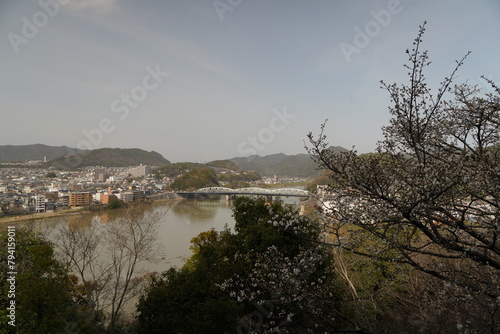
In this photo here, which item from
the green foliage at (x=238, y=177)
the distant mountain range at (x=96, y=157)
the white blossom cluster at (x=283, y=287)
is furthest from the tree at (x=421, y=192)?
the distant mountain range at (x=96, y=157)

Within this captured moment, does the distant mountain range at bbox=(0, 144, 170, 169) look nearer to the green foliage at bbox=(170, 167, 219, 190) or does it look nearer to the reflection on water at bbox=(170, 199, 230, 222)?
the green foliage at bbox=(170, 167, 219, 190)

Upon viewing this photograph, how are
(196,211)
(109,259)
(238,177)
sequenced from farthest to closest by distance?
(238,177), (196,211), (109,259)

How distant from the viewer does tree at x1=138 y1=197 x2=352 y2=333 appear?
2.82m

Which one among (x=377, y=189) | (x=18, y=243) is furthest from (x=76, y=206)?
(x=377, y=189)

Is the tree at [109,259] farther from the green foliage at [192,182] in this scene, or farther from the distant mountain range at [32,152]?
the distant mountain range at [32,152]

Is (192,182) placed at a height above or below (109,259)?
above

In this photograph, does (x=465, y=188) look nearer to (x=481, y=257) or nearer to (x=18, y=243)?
(x=481, y=257)

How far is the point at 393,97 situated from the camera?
150cm

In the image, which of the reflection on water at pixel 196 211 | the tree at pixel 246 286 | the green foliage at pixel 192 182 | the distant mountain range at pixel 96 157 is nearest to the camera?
the tree at pixel 246 286

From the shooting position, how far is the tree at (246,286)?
2820mm

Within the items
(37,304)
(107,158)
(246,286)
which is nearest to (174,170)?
(107,158)

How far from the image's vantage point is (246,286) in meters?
3.45

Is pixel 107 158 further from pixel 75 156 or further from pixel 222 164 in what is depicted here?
pixel 222 164

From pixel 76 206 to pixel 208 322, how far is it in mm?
22206
